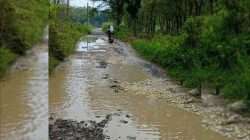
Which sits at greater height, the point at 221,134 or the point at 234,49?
the point at 234,49

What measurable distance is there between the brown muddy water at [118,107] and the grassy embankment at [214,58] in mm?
1905

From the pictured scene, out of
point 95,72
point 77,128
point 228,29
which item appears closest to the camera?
point 77,128

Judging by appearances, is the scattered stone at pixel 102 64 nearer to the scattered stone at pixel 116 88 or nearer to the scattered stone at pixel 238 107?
the scattered stone at pixel 116 88

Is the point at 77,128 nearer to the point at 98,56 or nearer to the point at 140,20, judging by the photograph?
the point at 98,56

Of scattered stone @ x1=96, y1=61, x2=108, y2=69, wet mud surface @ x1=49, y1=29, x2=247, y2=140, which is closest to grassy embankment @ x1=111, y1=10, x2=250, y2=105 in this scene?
wet mud surface @ x1=49, y1=29, x2=247, y2=140

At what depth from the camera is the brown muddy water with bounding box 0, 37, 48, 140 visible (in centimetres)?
1091

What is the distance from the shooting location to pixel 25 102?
13.8 meters

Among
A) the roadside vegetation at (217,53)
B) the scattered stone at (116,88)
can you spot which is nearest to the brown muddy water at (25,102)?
the scattered stone at (116,88)

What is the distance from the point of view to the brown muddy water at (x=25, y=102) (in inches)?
430

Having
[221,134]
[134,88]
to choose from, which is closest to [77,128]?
[221,134]

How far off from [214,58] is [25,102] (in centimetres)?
870

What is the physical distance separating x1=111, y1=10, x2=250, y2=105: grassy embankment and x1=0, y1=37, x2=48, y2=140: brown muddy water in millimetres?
6058

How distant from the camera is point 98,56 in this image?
1235 inches

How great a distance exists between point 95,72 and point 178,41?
4426 millimetres
